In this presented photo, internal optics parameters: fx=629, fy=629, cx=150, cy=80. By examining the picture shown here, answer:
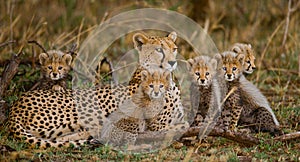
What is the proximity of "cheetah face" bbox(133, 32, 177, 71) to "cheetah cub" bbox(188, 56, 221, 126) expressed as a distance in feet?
0.65

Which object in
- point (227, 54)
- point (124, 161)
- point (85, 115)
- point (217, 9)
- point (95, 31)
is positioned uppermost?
point (217, 9)

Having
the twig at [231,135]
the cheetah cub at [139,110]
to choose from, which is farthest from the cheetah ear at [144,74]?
the twig at [231,135]

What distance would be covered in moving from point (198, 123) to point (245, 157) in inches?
33.9

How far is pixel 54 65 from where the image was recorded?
6.12 meters

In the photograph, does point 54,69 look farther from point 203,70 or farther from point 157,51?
point 203,70

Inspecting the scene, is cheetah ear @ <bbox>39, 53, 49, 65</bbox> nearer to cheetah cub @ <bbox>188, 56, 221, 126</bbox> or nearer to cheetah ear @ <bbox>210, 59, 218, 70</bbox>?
cheetah cub @ <bbox>188, 56, 221, 126</bbox>

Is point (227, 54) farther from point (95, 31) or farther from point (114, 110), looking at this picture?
point (95, 31)

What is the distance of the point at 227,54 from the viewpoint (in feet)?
18.7

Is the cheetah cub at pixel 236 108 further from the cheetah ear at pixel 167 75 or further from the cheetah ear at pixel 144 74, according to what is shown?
the cheetah ear at pixel 144 74

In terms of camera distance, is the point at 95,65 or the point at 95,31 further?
the point at 95,31

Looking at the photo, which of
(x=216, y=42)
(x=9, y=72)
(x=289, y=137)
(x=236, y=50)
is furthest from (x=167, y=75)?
(x=216, y=42)

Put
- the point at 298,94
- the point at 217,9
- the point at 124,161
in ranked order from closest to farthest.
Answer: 1. the point at 124,161
2. the point at 298,94
3. the point at 217,9

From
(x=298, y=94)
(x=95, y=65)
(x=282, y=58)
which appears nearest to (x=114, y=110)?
(x=95, y=65)

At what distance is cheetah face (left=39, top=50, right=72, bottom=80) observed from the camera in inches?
241
